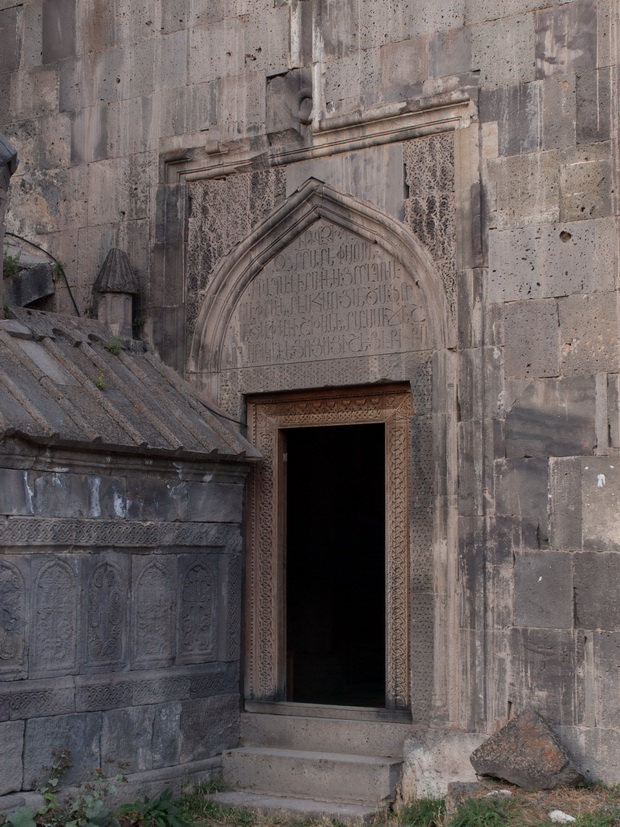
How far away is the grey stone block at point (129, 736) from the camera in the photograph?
679 cm

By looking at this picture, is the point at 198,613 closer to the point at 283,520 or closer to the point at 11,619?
the point at 283,520

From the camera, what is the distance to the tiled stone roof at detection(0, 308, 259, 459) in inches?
255

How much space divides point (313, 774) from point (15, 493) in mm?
2542

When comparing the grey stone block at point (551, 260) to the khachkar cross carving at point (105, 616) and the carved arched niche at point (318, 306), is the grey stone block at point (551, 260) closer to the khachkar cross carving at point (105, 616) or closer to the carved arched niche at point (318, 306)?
the carved arched niche at point (318, 306)

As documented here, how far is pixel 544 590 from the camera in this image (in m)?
6.74

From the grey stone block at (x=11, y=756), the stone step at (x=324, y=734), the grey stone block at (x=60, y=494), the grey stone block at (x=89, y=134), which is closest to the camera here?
the grey stone block at (x=11, y=756)

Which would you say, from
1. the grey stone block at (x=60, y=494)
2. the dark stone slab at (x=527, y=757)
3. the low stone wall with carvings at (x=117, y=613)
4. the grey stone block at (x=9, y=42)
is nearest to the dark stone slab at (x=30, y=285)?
the grey stone block at (x=9, y=42)

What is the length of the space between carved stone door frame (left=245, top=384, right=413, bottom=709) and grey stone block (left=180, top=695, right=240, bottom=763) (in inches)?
11.0

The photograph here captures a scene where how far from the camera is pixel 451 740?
22.8 feet

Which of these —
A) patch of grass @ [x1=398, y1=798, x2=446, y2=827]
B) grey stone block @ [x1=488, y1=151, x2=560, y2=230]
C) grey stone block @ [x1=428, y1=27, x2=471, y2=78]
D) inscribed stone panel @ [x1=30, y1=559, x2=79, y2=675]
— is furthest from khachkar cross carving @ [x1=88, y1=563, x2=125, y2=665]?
grey stone block @ [x1=428, y1=27, x2=471, y2=78]

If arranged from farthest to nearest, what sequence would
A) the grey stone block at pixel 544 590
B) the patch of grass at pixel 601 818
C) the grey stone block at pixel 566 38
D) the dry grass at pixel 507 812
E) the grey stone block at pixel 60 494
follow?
the grey stone block at pixel 566 38, the grey stone block at pixel 544 590, the grey stone block at pixel 60 494, the dry grass at pixel 507 812, the patch of grass at pixel 601 818

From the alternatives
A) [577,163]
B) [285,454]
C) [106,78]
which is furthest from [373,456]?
[577,163]

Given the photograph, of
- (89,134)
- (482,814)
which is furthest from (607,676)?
(89,134)

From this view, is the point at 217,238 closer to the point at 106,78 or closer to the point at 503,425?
the point at 106,78
